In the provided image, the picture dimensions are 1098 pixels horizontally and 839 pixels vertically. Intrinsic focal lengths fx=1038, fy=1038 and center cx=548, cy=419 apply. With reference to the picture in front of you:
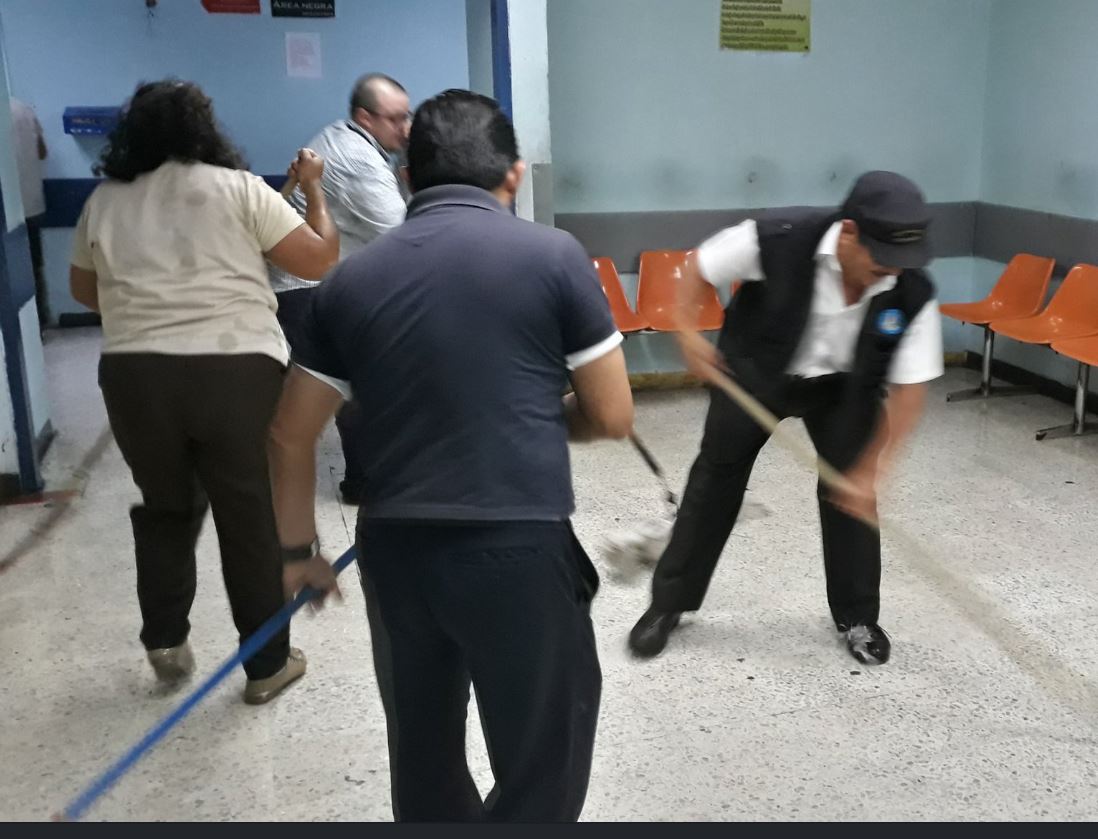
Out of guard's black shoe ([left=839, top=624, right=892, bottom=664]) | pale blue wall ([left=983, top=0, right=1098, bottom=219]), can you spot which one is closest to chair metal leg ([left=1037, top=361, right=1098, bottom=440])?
pale blue wall ([left=983, top=0, right=1098, bottom=219])

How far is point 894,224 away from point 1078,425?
11.0ft

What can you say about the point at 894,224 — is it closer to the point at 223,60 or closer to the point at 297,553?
the point at 297,553

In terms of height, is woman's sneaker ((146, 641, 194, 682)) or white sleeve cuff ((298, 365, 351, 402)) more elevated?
white sleeve cuff ((298, 365, 351, 402))

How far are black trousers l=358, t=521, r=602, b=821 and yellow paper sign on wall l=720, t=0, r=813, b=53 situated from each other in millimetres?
4842

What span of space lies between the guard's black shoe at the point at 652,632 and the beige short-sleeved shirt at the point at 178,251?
1.41 meters

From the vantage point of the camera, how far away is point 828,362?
8.96ft

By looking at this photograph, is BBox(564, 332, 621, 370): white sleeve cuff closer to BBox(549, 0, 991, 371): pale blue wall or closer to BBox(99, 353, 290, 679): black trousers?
BBox(99, 353, 290, 679): black trousers

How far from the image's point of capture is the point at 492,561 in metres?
1.55

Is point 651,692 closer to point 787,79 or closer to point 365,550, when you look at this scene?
point 365,550

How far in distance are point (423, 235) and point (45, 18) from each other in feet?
24.9

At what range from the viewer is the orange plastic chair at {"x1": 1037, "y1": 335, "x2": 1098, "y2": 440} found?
184 inches

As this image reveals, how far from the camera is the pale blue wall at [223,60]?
7.70 metres

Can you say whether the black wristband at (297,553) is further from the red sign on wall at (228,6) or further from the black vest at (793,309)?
the red sign on wall at (228,6)

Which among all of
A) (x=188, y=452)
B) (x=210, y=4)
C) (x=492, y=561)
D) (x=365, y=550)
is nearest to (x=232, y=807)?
(x=188, y=452)
